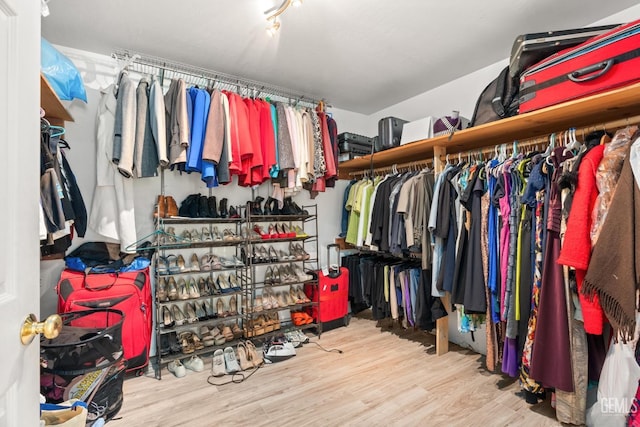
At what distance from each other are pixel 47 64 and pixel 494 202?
8.92 ft

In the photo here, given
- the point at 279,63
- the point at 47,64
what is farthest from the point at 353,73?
the point at 47,64

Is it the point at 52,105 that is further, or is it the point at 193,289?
the point at 193,289

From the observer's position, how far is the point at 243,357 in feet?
7.71

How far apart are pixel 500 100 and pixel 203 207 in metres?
2.33

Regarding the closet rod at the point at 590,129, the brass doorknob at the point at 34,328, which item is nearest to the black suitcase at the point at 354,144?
the closet rod at the point at 590,129

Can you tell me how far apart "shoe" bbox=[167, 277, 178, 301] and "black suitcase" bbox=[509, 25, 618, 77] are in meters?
2.80

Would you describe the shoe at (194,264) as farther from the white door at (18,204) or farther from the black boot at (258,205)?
the white door at (18,204)

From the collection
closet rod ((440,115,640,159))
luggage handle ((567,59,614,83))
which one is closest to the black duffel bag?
closet rod ((440,115,640,159))

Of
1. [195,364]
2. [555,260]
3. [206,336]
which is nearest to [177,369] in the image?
[195,364]

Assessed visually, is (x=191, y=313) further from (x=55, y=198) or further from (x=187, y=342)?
(x=55, y=198)

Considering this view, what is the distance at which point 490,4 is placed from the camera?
1.86 m

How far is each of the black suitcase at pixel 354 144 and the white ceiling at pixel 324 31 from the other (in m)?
0.62

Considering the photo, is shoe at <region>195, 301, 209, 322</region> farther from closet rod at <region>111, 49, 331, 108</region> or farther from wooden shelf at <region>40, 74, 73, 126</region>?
→ closet rod at <region>111, 49, 331, 108</region>

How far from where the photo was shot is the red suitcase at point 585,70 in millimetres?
1472
